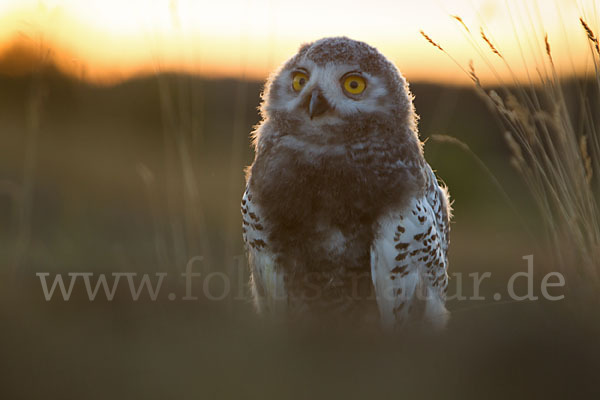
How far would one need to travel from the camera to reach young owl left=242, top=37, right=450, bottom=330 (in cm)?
290

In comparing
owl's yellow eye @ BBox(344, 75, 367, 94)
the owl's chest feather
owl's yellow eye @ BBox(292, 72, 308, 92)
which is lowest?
the owl's chest feather

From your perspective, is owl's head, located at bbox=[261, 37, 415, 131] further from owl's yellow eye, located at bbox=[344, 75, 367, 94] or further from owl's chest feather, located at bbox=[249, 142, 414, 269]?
owl's chest feather, located at bbox=[249, 142, 414, 269]

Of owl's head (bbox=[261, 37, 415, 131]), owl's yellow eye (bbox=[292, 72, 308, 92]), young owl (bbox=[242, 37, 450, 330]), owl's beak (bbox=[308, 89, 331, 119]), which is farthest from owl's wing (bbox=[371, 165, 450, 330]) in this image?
owl's yellow eye (bbox=[292, 72, 308, 92])

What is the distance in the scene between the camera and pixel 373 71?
3053 millimetres

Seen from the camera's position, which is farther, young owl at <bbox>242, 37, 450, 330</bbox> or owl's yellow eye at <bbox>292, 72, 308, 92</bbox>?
owl's yellow eye at <bbox>292, 72, 308, 92</bbox>

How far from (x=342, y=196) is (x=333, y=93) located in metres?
0.55

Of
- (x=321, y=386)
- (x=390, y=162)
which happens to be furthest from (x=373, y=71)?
(x=321, y=386)

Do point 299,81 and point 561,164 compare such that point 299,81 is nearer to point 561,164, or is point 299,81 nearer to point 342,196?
point 342,196

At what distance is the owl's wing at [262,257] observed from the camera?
3.04 meters

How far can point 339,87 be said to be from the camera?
2969 millimetres

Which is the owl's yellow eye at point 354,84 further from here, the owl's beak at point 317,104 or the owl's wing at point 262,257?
the owl's wing at point 262,257

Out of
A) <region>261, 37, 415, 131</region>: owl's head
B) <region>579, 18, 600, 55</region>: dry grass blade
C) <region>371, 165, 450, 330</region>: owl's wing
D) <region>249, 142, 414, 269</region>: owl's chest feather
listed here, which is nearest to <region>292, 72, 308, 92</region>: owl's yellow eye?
<region>261, 37, 415, 131</region>: owl's head

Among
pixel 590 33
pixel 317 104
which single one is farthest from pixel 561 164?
pixel 317 104

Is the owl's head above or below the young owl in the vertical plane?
above
